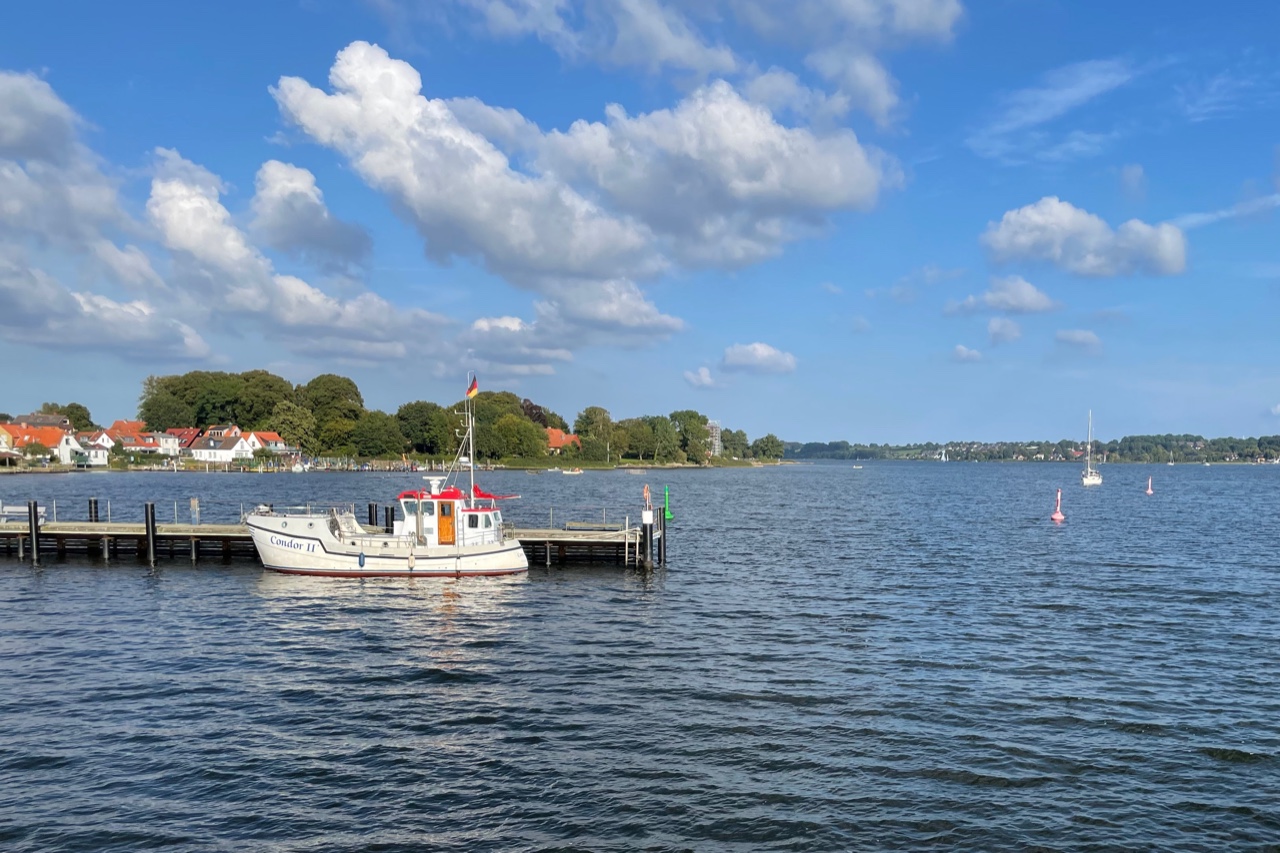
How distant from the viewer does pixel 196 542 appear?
4619 cm

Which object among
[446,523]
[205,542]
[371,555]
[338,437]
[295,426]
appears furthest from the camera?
[338,437]

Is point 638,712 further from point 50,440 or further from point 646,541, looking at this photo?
point 50,440

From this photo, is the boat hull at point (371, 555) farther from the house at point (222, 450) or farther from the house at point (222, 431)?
the house at point (222, 431)

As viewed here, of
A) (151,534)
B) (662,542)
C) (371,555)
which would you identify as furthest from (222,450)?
(662,542)

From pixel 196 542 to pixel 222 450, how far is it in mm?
148999

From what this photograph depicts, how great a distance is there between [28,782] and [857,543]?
50.3 m

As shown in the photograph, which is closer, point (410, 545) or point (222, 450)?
point (410, 545)

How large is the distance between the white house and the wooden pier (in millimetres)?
140223

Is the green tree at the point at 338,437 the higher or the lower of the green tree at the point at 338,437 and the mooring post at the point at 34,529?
the higher

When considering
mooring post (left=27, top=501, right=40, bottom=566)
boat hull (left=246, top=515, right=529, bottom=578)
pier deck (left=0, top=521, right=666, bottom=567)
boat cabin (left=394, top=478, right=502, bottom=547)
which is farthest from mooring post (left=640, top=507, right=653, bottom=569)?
mooring post (left=27, top=501, right=40, bottom=566)

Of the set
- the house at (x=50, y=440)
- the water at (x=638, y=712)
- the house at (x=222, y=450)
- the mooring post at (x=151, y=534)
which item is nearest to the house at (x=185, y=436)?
the house at (x=222, y=450)

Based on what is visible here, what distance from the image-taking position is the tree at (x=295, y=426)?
18962 cm

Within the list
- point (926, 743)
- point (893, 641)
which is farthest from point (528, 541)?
point (926, 743)

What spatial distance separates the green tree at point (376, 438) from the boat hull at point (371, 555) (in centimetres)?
15471
